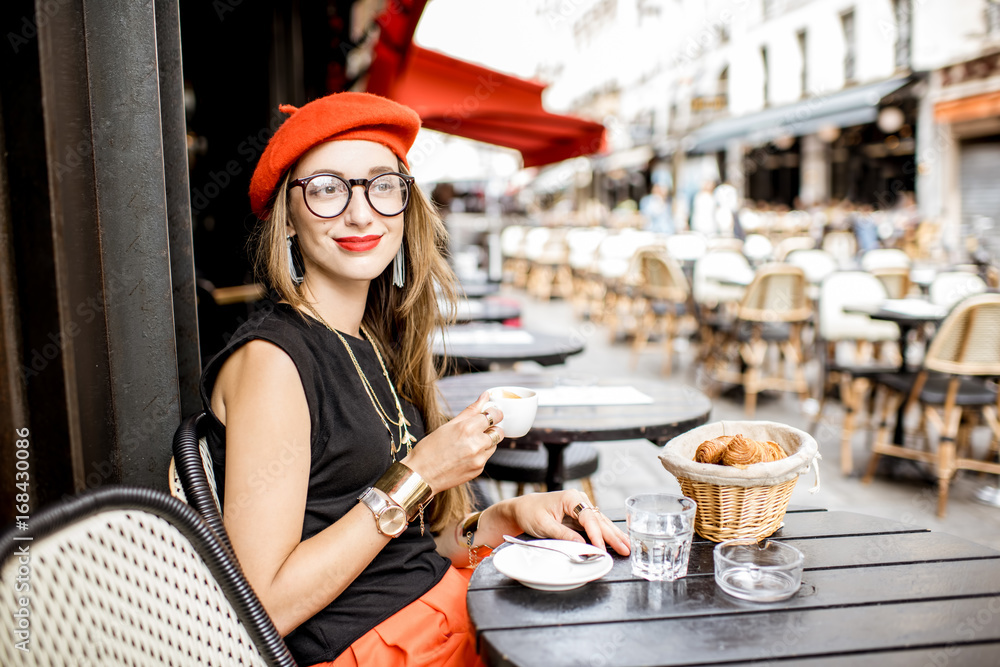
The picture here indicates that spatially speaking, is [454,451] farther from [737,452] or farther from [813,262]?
[813,262]

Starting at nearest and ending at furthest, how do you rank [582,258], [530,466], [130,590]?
[130,590], [530,466], [582,258]

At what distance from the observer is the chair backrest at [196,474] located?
124 centimetres

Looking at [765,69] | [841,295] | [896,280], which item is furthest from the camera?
[765,69]

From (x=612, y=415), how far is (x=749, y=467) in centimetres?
117

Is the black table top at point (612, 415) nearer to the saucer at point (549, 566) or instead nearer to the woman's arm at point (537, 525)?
the woman's arm at point (537, 525)

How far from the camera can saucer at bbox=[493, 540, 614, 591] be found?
1.19 metres

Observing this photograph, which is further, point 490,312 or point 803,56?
point 803,56

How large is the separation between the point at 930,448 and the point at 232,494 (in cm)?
516

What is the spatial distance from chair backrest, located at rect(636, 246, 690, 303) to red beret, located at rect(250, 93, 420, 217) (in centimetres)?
654

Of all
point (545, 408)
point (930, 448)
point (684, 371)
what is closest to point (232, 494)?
point (545, 408)

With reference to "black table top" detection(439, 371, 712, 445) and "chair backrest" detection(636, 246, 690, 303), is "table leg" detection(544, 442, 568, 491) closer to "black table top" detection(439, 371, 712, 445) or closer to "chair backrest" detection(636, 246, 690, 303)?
"black table top" detection(439, 371, 712, 445)

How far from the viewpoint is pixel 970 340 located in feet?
13.7

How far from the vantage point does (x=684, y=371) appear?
7.94 m

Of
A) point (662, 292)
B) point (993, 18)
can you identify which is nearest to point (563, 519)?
point (662, 292)
